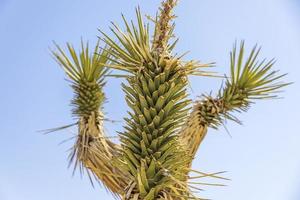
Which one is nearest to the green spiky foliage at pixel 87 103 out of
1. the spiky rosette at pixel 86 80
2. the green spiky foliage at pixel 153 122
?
the spiky rosette at pixel 86 80

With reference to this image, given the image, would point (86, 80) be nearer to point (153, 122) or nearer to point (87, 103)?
point (87, 103)

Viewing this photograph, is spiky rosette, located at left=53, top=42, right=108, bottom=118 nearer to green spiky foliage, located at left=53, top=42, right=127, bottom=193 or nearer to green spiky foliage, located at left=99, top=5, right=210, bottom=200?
green spiky foliage, located at left=53, top=42, right=127, bottom=193

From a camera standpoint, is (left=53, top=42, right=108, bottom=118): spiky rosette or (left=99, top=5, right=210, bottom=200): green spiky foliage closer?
(left=99, top=5, right=210, bottom=200): green spiky foliage

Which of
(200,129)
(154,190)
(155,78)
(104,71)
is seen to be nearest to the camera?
(154,190)

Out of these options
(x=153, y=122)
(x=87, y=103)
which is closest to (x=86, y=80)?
(x=87, y=103)

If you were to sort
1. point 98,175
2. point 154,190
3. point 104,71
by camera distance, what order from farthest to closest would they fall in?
point 104,71
point 98,175
point 154,190

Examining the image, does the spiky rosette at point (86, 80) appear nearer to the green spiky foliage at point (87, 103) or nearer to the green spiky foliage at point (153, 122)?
the green spiky foliage at point (87, 103)

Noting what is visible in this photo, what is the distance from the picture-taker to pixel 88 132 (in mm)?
3516

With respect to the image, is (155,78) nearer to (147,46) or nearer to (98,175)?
(147,46)

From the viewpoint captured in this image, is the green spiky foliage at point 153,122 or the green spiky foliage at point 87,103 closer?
the green spiky foliage at point 153,122

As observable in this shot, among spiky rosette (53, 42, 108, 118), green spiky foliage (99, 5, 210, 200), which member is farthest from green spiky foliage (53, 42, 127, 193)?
green spiky foliage (99, 5, 210, 200)

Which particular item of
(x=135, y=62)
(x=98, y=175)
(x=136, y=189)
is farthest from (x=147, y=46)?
(x=98, y=175)

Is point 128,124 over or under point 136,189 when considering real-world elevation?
over

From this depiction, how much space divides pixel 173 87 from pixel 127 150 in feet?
1.00
